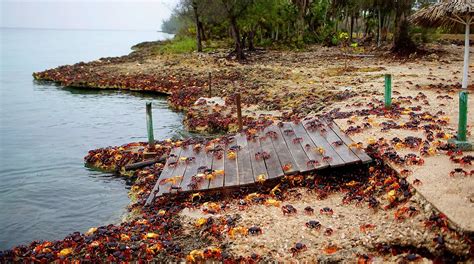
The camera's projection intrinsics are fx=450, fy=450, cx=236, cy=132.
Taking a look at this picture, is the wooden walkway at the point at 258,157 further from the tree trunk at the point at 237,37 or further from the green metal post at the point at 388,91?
the tree trunk at the point at 237,37

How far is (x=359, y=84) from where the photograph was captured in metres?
19.8

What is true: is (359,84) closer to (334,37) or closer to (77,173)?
(77,173)

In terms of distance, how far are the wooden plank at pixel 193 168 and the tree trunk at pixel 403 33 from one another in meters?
22.8

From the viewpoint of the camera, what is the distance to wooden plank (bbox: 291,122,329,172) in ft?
29.6

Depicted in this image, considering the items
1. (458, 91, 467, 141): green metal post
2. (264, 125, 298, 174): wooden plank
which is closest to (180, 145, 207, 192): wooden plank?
(264, 125, 298, 174): wooden plank

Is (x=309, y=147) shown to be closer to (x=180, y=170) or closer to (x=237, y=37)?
(x=180, y=170)

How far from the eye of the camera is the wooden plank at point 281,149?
9398 mm

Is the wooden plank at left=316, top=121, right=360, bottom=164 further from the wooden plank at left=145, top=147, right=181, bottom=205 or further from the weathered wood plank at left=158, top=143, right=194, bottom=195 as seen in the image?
the wooden plank at left=145, top=147, right=181, bottom=205

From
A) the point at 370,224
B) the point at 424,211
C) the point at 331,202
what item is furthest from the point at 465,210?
the point at 331,202

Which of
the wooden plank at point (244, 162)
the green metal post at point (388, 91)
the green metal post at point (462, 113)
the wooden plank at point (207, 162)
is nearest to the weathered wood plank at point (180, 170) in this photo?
the wooden plank at point (207, 162)

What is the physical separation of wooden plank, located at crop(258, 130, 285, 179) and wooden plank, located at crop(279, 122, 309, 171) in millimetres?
366

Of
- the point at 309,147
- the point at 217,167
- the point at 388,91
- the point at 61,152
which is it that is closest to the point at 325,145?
the point at 309,147

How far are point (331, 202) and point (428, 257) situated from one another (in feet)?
7.97

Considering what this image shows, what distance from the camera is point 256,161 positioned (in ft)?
32.8
